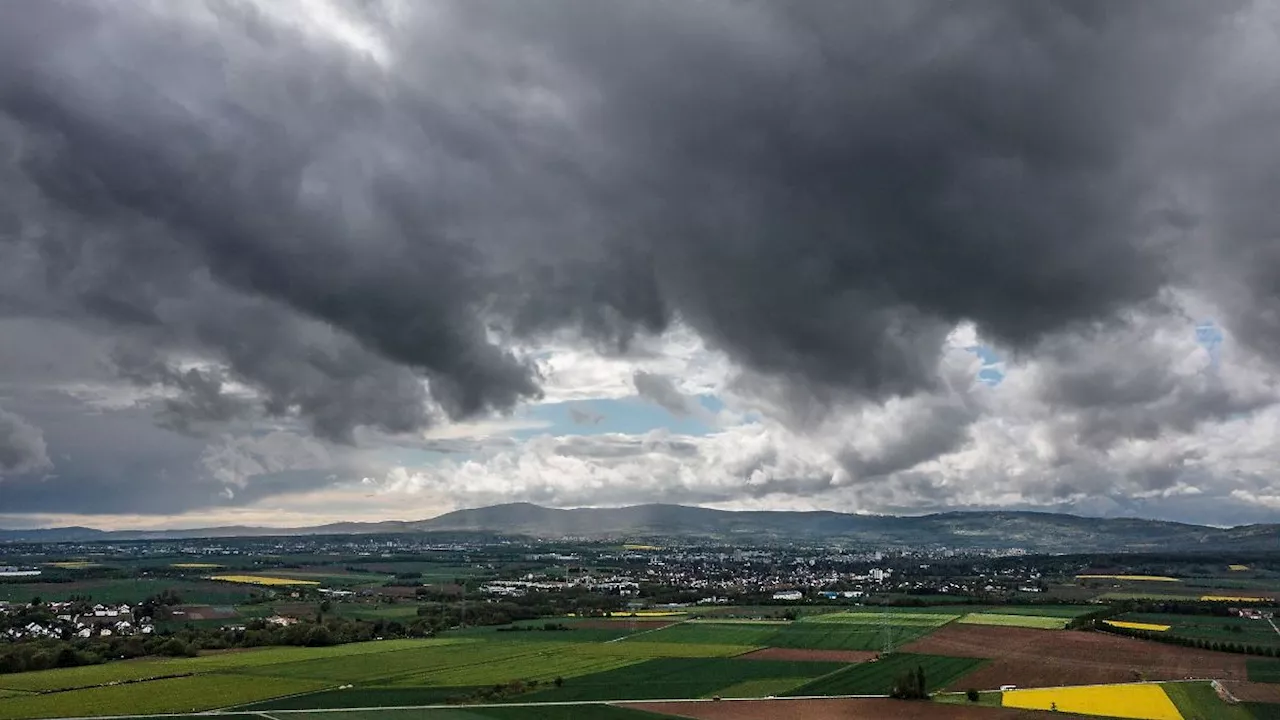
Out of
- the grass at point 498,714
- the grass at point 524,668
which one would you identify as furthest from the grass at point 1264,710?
the grass at point 524,668

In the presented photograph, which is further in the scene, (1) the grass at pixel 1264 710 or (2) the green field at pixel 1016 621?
(2) the green field at pixel 1016 621

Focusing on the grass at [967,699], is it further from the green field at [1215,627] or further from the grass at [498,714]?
the green field at [1215,627]

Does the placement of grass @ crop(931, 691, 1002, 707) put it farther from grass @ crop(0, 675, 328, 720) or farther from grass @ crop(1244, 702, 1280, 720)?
grass @ crop(0, 675, 328, 720)

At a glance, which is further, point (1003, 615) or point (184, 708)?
point (1003, 615)

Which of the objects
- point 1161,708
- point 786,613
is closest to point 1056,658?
point 1161,708

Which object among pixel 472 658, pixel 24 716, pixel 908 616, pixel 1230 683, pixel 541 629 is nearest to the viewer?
pixel 24 716

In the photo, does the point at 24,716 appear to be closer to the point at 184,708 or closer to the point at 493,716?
the point at 184,708
